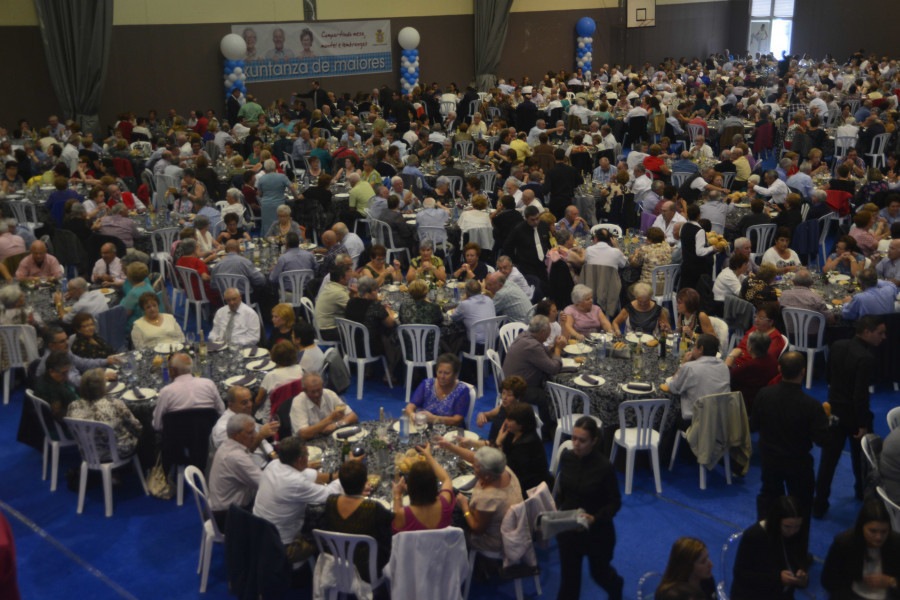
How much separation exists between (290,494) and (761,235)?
7.20 meters

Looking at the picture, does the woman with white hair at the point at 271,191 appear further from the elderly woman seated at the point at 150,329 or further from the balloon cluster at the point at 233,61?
the balloon cluster at the point at 233,61

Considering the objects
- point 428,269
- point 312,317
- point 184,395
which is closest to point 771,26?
point 428,269

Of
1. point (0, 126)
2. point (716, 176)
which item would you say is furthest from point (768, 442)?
point (0, 126)

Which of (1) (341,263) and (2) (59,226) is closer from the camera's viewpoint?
(1) (341,263)

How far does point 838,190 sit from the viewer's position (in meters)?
11.0

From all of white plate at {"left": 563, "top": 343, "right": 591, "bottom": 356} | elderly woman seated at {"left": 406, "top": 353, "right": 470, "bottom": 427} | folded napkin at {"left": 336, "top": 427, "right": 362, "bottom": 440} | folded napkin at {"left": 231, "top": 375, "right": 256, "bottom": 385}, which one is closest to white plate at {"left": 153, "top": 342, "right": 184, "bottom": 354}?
folded napkin at {"left": 231, "top": 375, "right": 256, "bottom": 385}

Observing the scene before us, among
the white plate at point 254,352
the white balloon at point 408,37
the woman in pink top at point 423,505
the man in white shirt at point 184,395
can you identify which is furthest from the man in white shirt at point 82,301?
the white balloon at point 408,37

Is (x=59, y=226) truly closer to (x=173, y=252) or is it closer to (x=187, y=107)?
(x=173, y=252)

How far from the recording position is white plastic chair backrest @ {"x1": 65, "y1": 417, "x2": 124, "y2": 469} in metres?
6.04

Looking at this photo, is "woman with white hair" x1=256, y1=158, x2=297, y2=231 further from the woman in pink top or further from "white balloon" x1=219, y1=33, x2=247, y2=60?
"white balloon" x1=219, y1=33, x2=247, y2=60

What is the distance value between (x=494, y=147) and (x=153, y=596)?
36.2ft

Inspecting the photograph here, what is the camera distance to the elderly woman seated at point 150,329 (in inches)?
295

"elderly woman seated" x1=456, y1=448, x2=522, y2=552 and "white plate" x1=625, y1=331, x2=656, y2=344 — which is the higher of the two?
"white plate" x1=625, y1=331, x2=656, y2=344

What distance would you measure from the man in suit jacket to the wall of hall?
12584 millimetres
